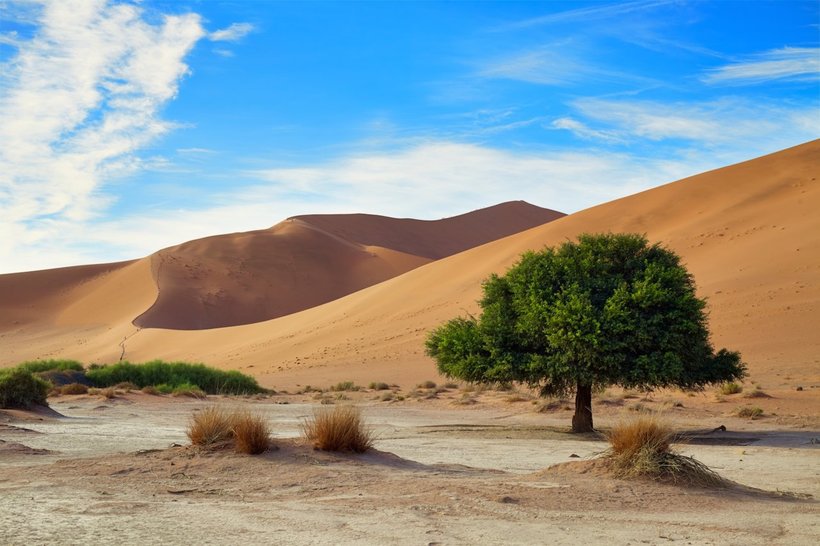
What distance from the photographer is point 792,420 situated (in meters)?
22.5

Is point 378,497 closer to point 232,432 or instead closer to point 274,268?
point 232,432

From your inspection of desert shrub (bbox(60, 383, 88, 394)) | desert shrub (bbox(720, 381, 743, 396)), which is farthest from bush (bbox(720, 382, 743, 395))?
desert shrub (bbox(60, 383, 88, 394))

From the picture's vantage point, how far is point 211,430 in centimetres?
1279

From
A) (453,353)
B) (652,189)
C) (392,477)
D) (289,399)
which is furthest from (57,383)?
(652,189)

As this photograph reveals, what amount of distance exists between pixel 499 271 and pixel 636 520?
48.7 meters

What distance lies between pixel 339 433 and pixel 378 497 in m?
3.10

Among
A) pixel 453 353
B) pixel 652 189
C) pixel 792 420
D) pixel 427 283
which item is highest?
pixel 652 189

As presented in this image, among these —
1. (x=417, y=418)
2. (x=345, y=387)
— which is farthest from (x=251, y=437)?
(x=345, y=387)

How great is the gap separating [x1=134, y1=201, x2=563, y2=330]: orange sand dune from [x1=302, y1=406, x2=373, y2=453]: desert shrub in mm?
61316

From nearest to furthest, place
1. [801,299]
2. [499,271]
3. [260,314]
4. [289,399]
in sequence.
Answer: [289,399], [801,299], [499,271], [260,314]

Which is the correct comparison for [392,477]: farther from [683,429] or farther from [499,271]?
[499,271]

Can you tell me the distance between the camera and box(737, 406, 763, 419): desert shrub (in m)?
23.5

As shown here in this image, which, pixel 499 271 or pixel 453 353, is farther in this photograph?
pixel 499 271

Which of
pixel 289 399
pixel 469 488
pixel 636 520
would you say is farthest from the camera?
pixel 289 399
